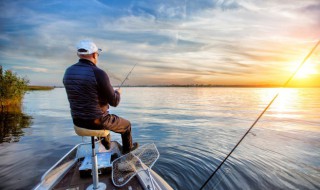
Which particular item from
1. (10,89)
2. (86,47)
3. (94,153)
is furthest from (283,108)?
(10,89)

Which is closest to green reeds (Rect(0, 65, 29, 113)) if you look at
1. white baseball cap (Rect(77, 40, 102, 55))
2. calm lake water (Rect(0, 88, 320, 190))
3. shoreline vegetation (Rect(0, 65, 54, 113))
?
Result: shoreline vegetation (Rect(0, 65, 54, 113))

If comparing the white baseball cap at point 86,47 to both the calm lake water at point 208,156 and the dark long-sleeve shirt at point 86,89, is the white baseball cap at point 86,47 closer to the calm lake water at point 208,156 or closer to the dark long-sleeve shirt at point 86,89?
the dark long-sleeve shirt at point 86,89

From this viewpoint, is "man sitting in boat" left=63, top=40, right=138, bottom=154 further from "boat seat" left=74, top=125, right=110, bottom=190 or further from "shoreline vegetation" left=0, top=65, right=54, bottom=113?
"shoreline vegetation" left=0, top=65, right=54, bottom=113

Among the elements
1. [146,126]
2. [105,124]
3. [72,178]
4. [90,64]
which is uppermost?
[90,64]

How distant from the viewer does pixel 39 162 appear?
348 inches

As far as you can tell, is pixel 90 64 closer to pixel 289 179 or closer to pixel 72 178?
pixel 72 178

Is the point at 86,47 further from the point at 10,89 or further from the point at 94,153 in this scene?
the point at 10,89

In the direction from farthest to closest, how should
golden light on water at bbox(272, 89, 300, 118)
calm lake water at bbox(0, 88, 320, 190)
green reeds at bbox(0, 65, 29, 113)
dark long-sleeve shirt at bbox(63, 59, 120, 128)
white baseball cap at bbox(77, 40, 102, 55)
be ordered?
1. green reeds at bbox(0, 65, 29, 113)
2. golden light on water at bbox(272, 89, 300, 118)
3. calm lake water at bbox(0, 88, 320, 190)
4. white baseball cap at bbox(77, 40, 102, 55)
5. dark long-sleeve shirt at bbox(63, 59, 120, 128)

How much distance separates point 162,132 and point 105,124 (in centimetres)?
1062

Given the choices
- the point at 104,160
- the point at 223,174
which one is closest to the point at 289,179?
the point at 223,174

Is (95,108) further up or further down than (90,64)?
further down

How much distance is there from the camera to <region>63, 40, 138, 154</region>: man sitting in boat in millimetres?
3488

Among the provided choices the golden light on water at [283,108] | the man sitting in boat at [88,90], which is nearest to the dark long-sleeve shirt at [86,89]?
the man sitting in boat at [88,90]

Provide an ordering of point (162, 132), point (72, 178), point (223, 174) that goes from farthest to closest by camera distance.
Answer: point (162, 132), point (223, 174), point (72, 178)
